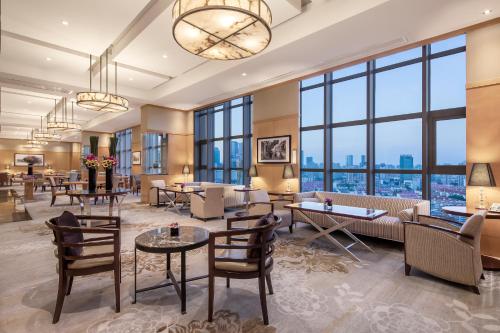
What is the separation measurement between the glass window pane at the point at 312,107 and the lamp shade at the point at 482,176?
360 centimetres

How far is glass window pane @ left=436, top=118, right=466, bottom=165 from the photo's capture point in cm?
473

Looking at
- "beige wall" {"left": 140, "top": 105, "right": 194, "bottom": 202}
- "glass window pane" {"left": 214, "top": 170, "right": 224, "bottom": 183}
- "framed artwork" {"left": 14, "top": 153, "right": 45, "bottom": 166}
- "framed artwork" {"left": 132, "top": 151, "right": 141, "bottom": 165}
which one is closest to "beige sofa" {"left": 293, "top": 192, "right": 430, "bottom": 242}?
"glass window pane" {"left": 214, "top": 170, "right": 224, "bottom": 183}

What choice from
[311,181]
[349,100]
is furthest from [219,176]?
[349,100]

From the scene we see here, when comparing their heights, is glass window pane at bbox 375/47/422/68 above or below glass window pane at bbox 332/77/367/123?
above

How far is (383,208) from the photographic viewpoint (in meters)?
5.14

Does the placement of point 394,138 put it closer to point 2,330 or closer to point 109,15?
point 109,15

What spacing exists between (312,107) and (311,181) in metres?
2.03

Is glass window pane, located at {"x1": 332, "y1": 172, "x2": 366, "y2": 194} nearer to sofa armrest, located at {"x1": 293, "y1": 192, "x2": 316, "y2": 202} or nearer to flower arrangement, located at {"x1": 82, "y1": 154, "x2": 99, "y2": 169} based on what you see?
sofa armrest, located at {"x1": 293, "y1": 192, "x2": 316, "y2": 202}

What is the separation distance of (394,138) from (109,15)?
602 cm

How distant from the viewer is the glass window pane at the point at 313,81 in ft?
22.5

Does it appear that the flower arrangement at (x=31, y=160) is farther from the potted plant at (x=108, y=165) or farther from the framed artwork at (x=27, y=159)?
the potted plant at (x=108, y=165)

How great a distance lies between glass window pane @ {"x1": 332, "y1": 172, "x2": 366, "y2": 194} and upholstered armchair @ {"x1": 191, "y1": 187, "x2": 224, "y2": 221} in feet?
9.69

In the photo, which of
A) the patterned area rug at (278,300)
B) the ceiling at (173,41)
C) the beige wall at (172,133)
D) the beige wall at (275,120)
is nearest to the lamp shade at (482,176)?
the patterned area rug at (278,300)

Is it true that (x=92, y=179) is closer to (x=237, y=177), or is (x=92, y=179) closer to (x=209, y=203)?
(x=209, y=203)
